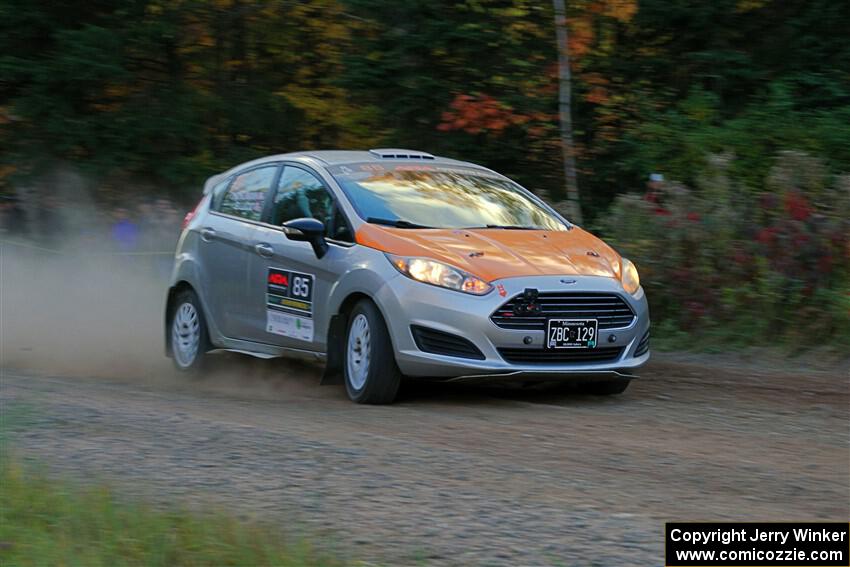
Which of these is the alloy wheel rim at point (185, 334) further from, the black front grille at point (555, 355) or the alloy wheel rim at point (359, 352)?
the black front grille at point (555, 355)

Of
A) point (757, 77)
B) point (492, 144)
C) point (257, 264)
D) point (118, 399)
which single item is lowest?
point (118, 399)

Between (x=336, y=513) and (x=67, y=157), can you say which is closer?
(x=336, y=513)

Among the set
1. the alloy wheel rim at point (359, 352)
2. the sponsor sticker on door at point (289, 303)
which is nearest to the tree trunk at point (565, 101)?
the sponsor sticker on door at point (289, 303)

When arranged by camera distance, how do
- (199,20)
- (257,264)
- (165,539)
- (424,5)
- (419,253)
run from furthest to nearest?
(199,20) < (424,5) < (257,264) < (419,253) < (165,539)

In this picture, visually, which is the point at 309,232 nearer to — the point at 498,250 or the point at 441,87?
the point at 498,250

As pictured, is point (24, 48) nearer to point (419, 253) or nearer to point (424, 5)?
point (424, 5)

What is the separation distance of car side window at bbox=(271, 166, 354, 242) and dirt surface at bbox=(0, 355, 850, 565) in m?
1.21

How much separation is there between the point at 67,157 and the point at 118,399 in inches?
393

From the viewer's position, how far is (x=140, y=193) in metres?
18.4

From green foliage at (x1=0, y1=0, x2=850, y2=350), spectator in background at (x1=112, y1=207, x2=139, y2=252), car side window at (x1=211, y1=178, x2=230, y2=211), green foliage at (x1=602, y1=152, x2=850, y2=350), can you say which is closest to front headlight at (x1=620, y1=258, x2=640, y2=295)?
green foliage at (x1=602, y1=152, x2=850, y2=350)

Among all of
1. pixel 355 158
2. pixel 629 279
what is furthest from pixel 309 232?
pixel 629 279

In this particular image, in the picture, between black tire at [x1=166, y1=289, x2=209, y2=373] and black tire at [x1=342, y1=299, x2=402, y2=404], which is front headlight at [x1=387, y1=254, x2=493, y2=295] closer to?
black tire at [x1=342, y1=299, x2=402, y2=404]

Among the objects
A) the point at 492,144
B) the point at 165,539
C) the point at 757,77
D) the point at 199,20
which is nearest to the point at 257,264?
the point at 165,539

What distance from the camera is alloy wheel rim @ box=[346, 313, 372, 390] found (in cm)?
856
